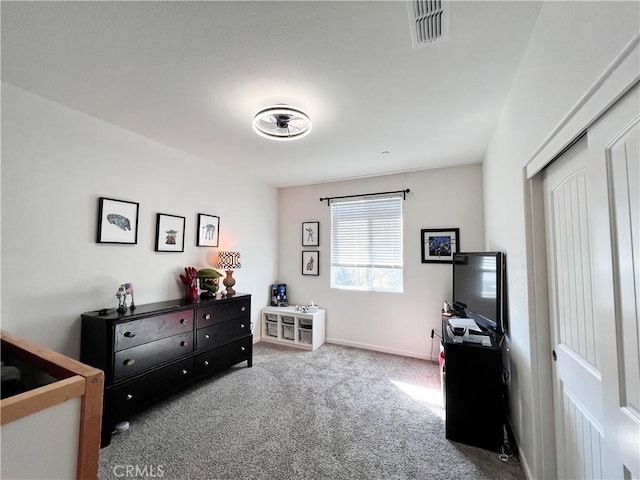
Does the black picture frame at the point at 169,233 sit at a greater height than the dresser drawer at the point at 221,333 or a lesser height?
greater

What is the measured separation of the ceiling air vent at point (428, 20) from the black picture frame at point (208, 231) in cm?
289

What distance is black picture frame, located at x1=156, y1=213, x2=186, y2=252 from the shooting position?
9.63ft

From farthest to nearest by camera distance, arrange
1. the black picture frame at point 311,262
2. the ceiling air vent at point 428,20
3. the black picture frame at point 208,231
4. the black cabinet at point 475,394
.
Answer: the black picture frame at point 311,262
the black picture frame at point 208,231
the black cabinet at point 475,394
the ceiling air vent at point 428,20

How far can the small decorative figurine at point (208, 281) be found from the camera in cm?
317

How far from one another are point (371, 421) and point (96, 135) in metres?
3.45

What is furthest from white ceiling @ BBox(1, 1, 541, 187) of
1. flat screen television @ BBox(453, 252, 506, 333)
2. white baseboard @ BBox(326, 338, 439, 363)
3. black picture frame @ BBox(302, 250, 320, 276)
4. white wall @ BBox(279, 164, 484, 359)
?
white baseboard @ BBox(326, 338, 439, 363)

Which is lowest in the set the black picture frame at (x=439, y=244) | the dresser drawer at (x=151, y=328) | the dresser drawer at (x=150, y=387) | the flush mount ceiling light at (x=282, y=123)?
the dresser drawer at (x=150, y=387)

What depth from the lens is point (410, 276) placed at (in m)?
3.80

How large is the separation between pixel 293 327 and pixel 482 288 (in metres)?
2.73

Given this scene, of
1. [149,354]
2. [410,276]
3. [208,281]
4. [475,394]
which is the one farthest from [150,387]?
[410,276]

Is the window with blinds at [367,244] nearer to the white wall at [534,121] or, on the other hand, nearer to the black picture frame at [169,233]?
the white wall at [534,121]

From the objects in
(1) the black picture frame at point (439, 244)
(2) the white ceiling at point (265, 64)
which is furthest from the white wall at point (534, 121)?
(1) the black picture frame at point (439, 244)

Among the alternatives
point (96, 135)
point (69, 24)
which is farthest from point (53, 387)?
point (96, 135)

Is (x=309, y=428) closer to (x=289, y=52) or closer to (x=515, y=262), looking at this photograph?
(x=515, y=262)
